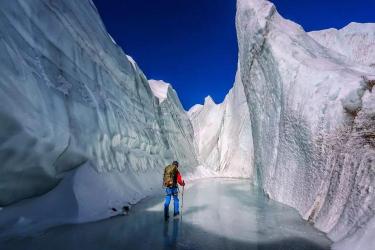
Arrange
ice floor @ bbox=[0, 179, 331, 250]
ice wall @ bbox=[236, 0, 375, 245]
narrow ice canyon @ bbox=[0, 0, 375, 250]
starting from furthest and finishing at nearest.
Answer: ice wall @ bbox=[236, 0, 375, 245]
narrow ice canyon @ bbox=[0, 0, 375, 250]
ice floor @ bbox=[0, 179, 331, 250]

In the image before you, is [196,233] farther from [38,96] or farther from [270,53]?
[270,53]

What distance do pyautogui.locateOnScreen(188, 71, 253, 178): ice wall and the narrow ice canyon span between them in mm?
19038

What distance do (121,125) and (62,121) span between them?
5800mm

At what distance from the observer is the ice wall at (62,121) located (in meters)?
6.36

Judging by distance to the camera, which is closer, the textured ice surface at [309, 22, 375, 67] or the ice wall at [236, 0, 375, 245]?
the ice wall at [236, 0, 375, 245]

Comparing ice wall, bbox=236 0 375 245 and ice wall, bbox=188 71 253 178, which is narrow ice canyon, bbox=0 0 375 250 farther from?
ice wall, bbox=188 71 253 178

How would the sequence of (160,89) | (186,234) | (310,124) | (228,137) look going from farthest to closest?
(228,137), (160,89), (310,124), (186,234)

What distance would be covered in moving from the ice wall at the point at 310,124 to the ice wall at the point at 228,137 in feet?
63.1

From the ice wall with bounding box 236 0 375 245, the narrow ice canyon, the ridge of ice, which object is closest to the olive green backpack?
the narrow ice canyon

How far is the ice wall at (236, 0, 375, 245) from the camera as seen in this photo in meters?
6.63

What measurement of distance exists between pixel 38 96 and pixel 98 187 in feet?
9.61

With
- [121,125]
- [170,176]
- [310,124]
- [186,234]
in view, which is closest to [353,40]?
[310,124]

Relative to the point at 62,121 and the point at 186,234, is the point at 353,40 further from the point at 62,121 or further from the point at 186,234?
the point at 186,234

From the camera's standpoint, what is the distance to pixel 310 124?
974 centimetres
